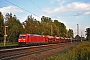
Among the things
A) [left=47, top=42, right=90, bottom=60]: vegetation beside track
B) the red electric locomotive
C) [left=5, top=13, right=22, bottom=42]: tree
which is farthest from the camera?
[left=5, top=13, right=22, bottom=42]: tree

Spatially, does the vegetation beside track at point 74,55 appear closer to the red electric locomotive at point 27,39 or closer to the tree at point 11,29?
the red electric locomotive at point 27,39

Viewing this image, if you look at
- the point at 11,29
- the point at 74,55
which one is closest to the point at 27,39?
the point at 11,29

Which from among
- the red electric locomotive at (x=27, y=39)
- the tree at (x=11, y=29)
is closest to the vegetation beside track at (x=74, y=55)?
the red electric locomotive at (x=27, y=39)

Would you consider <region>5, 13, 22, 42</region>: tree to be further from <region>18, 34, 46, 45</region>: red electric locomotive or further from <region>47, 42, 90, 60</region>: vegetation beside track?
<region>47, 42, 90, 60</region>: vegetation beside track

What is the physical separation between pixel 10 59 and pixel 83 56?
9697mm

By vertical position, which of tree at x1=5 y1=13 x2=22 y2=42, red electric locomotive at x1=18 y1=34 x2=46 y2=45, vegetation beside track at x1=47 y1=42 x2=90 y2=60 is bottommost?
vegetation beside track at x1=47 y1=42 x2=90 y2=60

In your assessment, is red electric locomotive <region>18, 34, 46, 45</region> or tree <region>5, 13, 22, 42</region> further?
tree <region>5, 13, 22, 42</region>

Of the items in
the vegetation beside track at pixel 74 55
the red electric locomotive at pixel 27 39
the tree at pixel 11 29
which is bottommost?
the vegetation beside track at pixel 74 55

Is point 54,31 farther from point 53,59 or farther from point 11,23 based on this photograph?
point 53,59

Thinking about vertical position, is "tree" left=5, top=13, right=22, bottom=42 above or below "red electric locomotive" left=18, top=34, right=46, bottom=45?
above

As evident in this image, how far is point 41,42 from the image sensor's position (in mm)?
63281

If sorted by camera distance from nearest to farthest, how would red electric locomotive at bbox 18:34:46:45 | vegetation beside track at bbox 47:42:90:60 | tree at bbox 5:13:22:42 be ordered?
vegetation beside track at bbox 47:42:90:60
red electric locomotive at bbox 18:34:46:45
tree at bbox 5:13:22:42

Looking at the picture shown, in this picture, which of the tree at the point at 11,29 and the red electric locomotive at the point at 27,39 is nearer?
the red electric locomotive at the point at 27,39

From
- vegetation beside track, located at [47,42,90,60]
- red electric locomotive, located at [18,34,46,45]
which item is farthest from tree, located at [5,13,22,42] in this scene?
vegetation beside track, located at [47,42,90,60]
